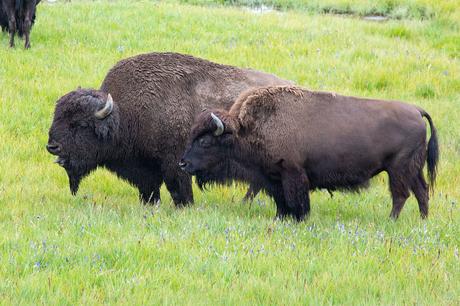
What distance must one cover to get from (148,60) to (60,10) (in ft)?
29.5

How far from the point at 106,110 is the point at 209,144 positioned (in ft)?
4.05

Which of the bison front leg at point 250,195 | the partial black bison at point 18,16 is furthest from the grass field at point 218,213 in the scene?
the partial black bison at point 18,16

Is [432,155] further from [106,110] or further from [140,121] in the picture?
[106,110]

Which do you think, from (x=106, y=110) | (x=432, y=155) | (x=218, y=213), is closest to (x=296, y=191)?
(x=218, y=213)

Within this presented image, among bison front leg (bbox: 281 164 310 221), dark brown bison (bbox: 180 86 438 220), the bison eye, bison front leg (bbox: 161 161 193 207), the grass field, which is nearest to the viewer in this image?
the grass field

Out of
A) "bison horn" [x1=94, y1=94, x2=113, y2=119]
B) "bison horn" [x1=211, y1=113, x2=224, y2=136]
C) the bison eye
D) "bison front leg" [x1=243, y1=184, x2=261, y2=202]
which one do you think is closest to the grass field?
"bison front leg" [x1=243, y1=184, x2=261, y2=202]

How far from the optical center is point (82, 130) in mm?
8625

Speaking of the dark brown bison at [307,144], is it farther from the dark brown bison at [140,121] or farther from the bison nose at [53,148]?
the bison nose at [53,148]

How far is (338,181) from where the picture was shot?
8227 mm

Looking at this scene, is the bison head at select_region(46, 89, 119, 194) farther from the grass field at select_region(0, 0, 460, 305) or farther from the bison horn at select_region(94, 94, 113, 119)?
the grass field at select_region(0, 0, 460, 305)

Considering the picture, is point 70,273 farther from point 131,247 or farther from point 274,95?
point 274,95

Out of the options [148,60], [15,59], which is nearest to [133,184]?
[148,60]

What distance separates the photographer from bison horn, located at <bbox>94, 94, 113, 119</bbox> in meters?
8.52

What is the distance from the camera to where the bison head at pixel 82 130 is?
27.7ft
